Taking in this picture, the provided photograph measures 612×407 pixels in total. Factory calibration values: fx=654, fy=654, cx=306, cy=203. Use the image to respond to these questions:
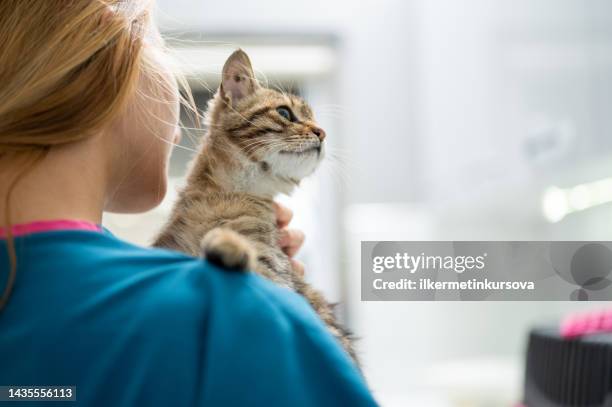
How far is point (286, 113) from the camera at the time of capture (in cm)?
99

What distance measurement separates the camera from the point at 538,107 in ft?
5.91

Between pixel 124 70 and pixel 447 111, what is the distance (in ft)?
6.25

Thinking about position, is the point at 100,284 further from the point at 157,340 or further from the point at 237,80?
the point at 237,80

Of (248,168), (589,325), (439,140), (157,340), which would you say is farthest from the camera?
(439,140)

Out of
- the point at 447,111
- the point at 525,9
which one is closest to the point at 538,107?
the point at 525,9

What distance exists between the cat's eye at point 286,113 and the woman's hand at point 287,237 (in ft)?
0.43

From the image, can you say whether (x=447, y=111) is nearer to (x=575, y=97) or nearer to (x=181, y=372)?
(x=575, y=97)

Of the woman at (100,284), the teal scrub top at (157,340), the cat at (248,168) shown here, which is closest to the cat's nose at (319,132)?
the cat at (248,168)

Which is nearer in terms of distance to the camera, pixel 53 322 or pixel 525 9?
pixel 53 322

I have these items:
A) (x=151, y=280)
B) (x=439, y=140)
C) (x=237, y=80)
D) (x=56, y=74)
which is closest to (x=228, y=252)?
(x=151, y=280)

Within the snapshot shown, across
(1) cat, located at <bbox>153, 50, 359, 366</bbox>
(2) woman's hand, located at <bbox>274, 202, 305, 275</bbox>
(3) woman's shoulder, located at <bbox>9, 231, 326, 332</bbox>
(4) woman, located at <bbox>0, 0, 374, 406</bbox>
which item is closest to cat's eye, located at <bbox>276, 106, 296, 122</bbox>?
(1) cat, located at <bbox>153, 50, 359, 366</bbox>

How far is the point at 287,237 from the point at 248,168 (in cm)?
12

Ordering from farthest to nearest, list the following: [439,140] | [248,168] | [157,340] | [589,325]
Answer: [439,140], [589,325], [248,168], [157,340]

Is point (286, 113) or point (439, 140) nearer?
point (286, 113)
